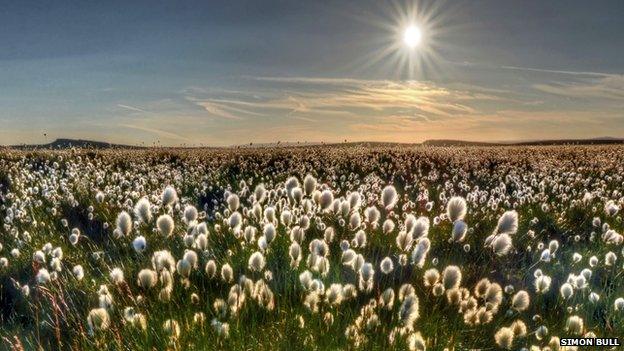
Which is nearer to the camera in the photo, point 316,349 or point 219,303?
point 316,349

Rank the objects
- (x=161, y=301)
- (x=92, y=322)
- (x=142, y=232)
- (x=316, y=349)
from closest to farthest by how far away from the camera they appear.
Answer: (x=316, y=349), (x=92, y=322), (x=161, y=301), (x=142, y=232)

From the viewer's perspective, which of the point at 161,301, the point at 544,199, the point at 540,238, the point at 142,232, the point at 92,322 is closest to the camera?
the point at 92,322

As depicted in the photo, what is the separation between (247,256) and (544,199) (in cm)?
591

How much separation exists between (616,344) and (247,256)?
3.05 meters

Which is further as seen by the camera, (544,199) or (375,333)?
(544,199)

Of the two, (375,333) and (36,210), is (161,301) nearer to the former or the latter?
(375,333)

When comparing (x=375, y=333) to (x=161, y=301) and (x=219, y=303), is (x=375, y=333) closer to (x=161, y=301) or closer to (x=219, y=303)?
(x=219, y=303)

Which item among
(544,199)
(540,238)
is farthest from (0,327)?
(544,199)

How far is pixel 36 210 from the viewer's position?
951cm

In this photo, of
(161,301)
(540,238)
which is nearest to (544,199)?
(540,238)

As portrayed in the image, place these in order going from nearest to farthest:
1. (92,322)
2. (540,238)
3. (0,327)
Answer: (92,322) → (0,327) → (540,238)

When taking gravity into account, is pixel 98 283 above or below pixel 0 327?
above

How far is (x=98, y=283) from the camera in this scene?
5.28 meters

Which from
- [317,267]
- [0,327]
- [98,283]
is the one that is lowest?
[0,327]
